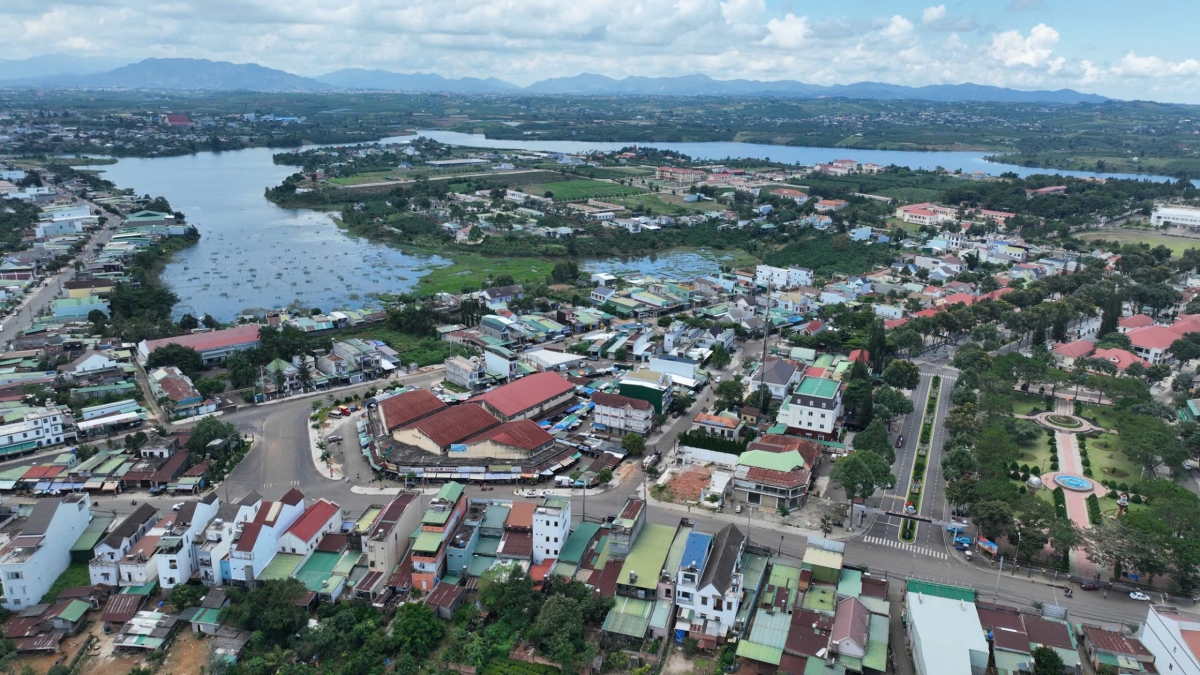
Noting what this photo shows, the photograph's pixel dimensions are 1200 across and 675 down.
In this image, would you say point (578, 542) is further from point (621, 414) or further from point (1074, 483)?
point (1074, 483)

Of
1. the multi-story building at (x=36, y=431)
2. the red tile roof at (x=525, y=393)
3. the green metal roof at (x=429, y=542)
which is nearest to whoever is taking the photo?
the green metal roof at (x=429, y=542)

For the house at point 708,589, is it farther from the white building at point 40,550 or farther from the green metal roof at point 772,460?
the white building at point 40,550

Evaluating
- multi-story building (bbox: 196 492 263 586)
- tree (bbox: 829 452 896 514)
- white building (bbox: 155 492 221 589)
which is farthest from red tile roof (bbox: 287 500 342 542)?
tree (bbox: 829 452 896 514)

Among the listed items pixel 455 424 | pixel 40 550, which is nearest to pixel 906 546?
pixel 455 424

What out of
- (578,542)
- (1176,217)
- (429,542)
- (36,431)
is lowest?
(578,542)

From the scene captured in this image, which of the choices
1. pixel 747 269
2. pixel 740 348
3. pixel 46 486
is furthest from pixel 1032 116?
pixel 46 486

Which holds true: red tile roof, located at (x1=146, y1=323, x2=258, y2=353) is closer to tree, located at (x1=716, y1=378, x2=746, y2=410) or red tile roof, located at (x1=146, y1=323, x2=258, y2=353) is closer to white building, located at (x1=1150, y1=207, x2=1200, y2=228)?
tree, located at (x1=716, y1=378, x2=746, y2=410)

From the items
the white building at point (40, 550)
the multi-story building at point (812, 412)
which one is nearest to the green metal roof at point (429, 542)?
the white building at point (40, 550)
